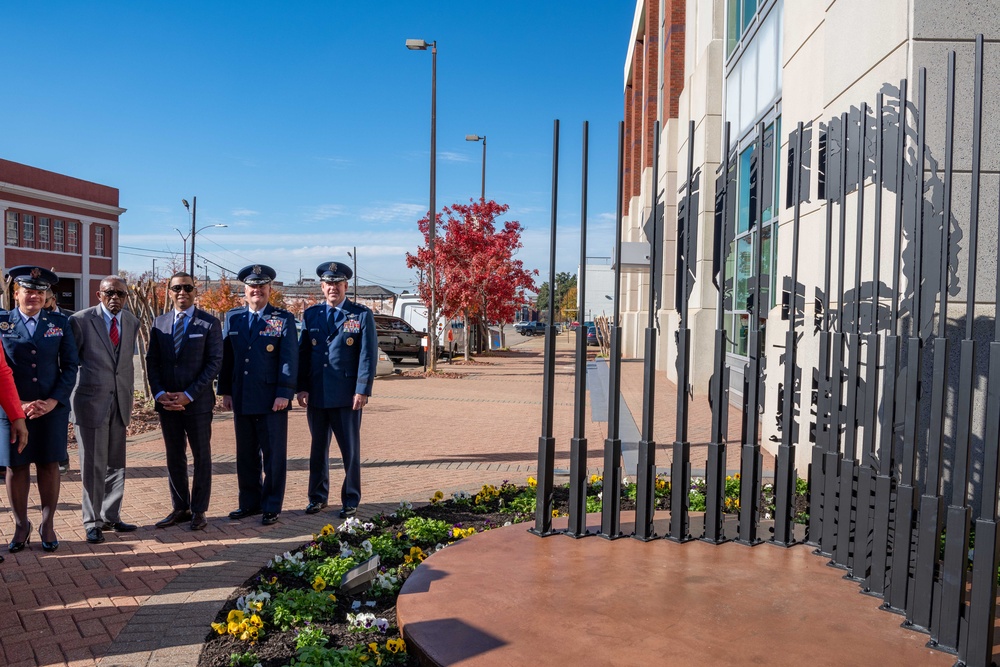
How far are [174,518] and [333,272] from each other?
217cm

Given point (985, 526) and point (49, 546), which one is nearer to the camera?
point (985, 526)

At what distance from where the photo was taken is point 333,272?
6.43 m

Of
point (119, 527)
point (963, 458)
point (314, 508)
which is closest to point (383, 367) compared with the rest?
A: point (314, 508)

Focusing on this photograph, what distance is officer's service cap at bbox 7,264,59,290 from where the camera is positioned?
5297mm

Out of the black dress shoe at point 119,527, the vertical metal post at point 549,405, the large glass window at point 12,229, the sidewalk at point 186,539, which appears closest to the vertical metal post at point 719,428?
the vertical metal post at point 549,405

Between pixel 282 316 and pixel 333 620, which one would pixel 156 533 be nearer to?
pixel 282 316

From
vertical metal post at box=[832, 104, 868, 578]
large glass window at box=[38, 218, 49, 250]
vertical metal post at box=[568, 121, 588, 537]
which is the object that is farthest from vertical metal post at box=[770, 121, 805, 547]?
large glass window at box=[38, 218, 49, 250]

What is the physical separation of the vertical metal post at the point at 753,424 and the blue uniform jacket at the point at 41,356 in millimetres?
4239

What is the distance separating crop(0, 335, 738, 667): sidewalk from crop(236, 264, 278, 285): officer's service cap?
180 cm

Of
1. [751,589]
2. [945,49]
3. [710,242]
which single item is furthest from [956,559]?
[710,242]

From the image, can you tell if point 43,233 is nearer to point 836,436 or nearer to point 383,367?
point 383,367

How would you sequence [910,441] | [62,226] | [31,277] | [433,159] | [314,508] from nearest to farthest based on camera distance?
[910,441] < [31,277] < [314,508] < [433,159] < [62,226]

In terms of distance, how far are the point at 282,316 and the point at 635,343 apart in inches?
946

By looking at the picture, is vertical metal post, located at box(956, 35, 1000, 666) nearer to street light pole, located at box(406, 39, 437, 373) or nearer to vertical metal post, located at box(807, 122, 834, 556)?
vertical metal post, located at box(807, 122, 834, 556)
